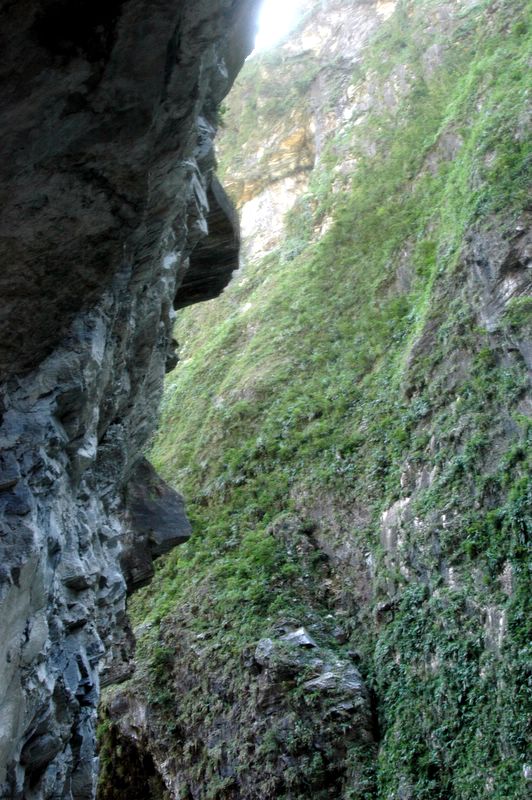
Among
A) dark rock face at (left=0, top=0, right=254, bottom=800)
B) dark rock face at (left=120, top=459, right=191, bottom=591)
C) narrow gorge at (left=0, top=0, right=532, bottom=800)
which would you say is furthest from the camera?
dark rock face at (left=120, top=459, right=191, bottom=591)

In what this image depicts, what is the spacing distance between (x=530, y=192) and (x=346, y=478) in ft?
20.2

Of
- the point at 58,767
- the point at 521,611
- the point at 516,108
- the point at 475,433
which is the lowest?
the point at 521,611

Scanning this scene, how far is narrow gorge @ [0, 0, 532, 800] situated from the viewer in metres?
Result: 5.19

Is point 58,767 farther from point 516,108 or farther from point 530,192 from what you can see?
point 516,108

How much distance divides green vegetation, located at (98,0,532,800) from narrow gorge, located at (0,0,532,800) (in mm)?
56

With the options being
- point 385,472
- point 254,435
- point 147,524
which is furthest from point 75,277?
point 254,435

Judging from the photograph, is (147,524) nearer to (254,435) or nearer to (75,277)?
(254,435)

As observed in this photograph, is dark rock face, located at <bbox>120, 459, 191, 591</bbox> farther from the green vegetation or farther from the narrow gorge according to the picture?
the green vegetation

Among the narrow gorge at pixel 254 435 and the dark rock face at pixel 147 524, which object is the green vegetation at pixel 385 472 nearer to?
the narrow gorge at pixel 254 435

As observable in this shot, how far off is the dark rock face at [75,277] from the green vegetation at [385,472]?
14.5 feet

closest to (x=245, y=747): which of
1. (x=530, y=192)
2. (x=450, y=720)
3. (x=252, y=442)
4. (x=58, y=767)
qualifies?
(x=450, y=720)

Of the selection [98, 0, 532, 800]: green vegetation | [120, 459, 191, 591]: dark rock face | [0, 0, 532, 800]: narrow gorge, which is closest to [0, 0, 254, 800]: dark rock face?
[0, 0, 532, 800]: narrow gorge

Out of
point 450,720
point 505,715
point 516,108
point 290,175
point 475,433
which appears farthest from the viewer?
point 290,175

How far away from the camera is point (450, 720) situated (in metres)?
10.0
